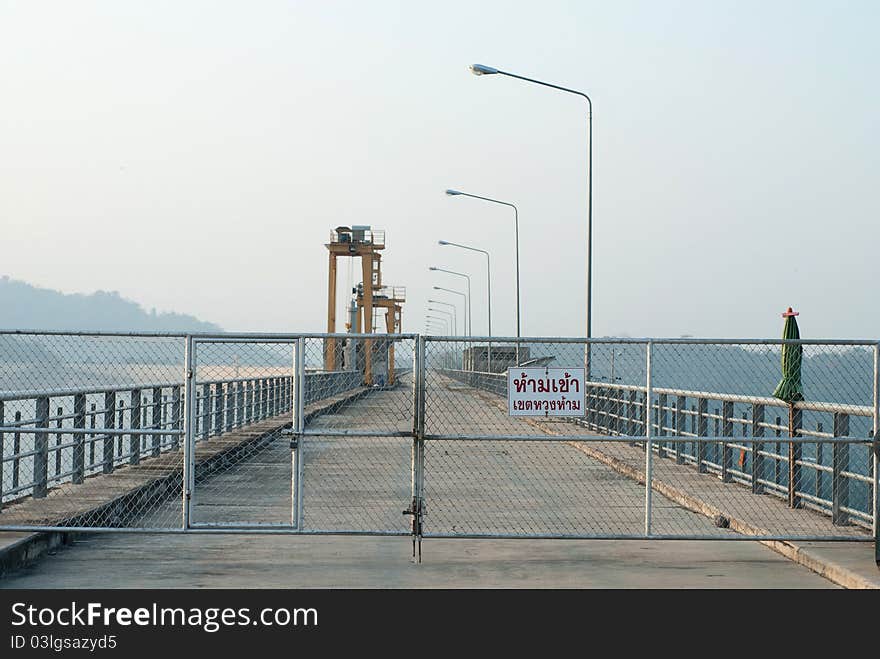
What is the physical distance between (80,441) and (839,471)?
8.40 meters

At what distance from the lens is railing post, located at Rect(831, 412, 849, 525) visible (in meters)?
11.9

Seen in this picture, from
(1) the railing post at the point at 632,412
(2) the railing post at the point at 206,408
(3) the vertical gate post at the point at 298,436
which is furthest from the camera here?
(1) the railing post at the point at 632,412

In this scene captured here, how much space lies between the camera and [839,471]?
11.9 metres

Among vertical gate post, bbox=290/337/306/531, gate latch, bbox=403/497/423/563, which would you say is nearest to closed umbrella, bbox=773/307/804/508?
gate latch, bbox=403/497/423/563

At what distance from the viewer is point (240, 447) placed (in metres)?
21.0

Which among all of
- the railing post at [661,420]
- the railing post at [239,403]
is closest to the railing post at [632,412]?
the railing post at [661,420]

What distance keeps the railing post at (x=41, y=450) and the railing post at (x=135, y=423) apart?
128 inches

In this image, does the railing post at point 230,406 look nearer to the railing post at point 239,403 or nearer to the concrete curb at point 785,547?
the railing post at point 239,403

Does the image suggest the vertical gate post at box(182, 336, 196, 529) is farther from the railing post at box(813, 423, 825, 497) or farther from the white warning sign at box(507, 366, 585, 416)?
the railing post at box(813, 423, 825, 497)

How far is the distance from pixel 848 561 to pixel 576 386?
109 inches

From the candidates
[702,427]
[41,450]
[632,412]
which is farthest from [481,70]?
[41,450]

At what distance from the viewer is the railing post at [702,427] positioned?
16922 millimetres

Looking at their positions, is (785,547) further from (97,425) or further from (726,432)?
(97,425)
